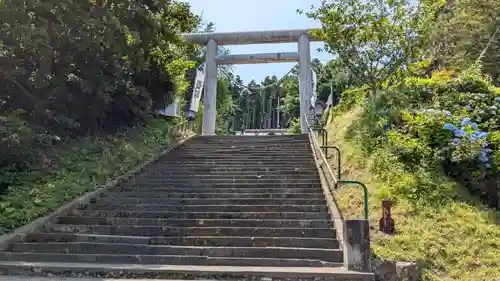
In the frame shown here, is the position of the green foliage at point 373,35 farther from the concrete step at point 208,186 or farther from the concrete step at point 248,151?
the concrete step at point 208,186

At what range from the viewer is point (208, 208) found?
906 centimetres

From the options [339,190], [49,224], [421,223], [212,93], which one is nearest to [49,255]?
[49,224]

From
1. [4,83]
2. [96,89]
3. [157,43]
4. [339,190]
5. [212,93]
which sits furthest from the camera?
[212,93]

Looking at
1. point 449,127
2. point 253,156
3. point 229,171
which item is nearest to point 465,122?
point 449,127

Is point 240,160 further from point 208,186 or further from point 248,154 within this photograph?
point 208,186

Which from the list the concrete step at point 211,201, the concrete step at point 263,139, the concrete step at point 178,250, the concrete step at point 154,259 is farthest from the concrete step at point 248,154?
the concrete step at point 154,259

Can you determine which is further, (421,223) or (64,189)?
(64,189)

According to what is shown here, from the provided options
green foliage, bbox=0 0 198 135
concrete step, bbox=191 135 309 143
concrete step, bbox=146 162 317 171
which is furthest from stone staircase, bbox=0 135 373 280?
concrete step, bbox=191 135 309 143

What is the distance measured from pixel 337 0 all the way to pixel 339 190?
7.25 metres

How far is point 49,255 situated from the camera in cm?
733

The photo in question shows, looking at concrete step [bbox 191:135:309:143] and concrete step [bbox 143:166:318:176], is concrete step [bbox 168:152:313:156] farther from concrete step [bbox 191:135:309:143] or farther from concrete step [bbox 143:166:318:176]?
concrete step [bbox 191:135:309:143]

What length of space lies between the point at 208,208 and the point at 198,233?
3.99 feet

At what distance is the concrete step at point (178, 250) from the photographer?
6898 mm

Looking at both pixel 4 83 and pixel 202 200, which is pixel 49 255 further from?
pixel 4 83
